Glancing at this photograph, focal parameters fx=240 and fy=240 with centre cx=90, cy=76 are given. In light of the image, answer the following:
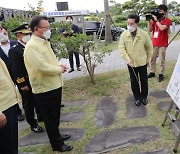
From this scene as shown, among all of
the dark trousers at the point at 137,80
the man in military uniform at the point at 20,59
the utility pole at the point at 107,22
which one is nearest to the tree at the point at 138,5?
the utility pole at the point at 107,22

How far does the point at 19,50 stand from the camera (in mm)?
3430

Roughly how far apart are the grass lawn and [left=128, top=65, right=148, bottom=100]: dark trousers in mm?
252

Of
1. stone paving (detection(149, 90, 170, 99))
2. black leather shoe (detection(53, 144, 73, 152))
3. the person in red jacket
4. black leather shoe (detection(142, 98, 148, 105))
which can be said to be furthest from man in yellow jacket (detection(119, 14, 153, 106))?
black leather shoe (detection(53, 144, 73, 152))

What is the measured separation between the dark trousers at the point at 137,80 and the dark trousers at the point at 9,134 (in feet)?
7.93

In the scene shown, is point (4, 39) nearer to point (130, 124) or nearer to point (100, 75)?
point (130, 124)

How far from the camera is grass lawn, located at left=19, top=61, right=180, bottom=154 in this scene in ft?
9.98

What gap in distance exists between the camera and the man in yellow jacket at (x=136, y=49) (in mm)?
3903

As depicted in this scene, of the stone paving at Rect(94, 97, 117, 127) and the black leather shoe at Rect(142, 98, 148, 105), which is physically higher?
A: the black leather shoe at Rect(142, 98, 148, 105)


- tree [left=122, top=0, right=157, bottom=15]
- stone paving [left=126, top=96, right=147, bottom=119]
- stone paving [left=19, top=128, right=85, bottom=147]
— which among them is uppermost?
tree [left=122, top=0, right=157, bottom=15]

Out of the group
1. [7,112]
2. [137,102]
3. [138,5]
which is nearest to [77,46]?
[137,102]

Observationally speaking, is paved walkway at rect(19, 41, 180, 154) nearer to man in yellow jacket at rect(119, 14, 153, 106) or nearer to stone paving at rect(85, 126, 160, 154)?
stone paving at rect(85, 126, 160, 154)

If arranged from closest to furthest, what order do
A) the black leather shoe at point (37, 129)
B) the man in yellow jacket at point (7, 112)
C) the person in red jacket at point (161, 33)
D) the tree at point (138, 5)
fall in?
the man in yellow jacket at point (7, 112) < the black leather shoe at point (37, 129) < the person in red jacket at point (161, 33) < the tree at point (138, 5)

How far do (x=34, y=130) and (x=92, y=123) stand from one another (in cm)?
91

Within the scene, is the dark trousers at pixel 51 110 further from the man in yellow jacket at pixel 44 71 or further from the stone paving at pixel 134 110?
the stone paving at pixel 134 110
